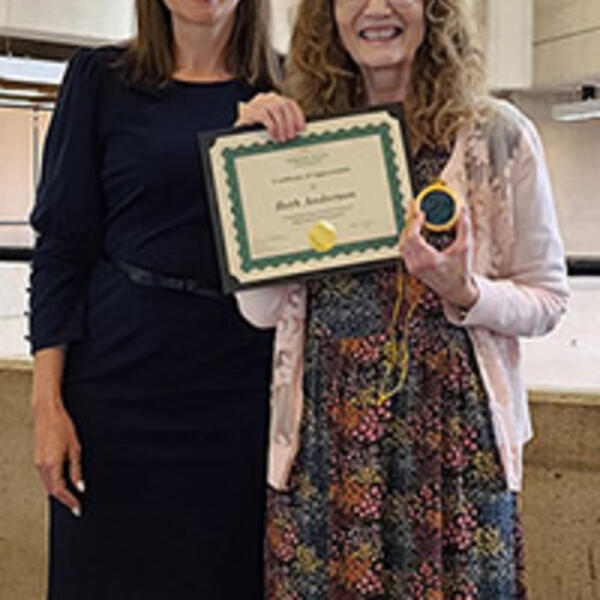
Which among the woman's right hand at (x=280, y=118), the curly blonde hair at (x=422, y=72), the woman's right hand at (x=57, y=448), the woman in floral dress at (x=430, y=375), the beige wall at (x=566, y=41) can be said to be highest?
the beige wall at (x=566, y=41)

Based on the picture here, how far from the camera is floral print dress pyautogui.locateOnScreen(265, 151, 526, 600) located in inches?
48.4

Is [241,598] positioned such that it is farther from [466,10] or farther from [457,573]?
[466,10]

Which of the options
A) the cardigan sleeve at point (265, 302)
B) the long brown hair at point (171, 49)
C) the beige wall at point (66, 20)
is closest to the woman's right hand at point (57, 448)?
the cardigan sleeve at point (265, 302)

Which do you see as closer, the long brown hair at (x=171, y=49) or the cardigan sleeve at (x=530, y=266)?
the cardigan sleeve at (x=530, y=266)

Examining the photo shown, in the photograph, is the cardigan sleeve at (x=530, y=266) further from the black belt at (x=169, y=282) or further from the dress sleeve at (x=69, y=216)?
the dress sleeve at (x=69, y=216)

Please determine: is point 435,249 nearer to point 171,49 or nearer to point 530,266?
point 530,266

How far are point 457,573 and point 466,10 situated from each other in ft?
2.28

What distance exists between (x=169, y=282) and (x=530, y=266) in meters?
0.57

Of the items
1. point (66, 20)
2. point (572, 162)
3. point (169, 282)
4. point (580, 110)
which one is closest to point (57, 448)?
point (169, 282)

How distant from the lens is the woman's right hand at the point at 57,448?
1.59 m

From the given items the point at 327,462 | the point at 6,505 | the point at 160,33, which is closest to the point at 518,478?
the point at 327,462

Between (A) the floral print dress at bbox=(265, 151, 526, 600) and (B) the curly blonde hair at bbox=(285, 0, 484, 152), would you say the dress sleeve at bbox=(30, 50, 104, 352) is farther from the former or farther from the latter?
(A) the floral print dress at bbox=(265, 151, 526, 600)

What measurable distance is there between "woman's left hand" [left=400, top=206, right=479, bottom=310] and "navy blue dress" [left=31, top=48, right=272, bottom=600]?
487 millimetres

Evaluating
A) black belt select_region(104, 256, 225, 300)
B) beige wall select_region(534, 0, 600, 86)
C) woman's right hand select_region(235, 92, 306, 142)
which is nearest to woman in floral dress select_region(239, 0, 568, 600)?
woman's right hand select_region(235, 92, 306, 142)
